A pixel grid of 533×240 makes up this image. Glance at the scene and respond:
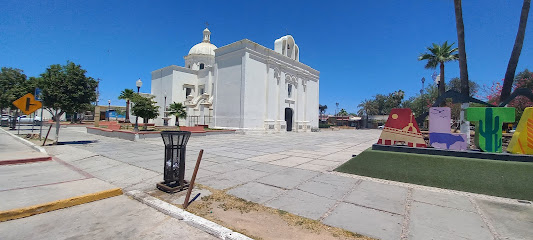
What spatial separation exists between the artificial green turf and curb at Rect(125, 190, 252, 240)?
478 centimetres

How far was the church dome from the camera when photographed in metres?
38.2

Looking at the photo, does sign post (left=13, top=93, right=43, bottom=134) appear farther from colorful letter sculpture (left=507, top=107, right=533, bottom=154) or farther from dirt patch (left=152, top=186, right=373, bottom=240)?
colorful letter sculpture (left=507, top=107, right=533, bottom=154)

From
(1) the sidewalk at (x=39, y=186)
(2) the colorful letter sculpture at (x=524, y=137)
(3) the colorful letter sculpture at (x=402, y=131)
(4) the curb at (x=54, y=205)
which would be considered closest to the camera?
(4) the curb at (x=54, y=205)

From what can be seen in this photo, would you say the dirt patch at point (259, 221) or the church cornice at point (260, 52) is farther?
the church cornice at point (260, 52)

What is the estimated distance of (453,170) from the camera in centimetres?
581

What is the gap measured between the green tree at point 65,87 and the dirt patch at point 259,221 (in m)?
11.3

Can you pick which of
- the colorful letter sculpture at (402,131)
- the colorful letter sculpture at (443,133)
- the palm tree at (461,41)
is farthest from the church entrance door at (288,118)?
the colorful letter sculpture at (443,133)

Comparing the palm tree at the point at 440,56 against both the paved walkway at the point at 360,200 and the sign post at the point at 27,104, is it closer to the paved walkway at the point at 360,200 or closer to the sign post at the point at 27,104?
the paved walkway at the point at 360,200

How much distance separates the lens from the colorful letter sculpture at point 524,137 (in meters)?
6.05

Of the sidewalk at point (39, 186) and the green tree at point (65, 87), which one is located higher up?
the green tree at point (65, 87)

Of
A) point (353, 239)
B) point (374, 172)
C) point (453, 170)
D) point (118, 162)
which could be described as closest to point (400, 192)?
point (374, 172)

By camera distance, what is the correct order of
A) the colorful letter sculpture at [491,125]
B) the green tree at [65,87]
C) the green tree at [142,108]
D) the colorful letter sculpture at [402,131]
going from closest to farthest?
1. the colorful letter sculpture at [491,125]
2. the colorful letter sculpture at [402,131]
3. the green tree at [65,87]
4. the green tree at [142,108]

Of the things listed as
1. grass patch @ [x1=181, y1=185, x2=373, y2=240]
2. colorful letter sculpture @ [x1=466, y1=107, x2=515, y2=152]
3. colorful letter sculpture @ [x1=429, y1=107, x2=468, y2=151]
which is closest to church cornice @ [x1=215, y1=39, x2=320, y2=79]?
colorful letter sculpture @ [x1=429, y1=107, x2=468, y2=151]

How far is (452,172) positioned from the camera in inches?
227
